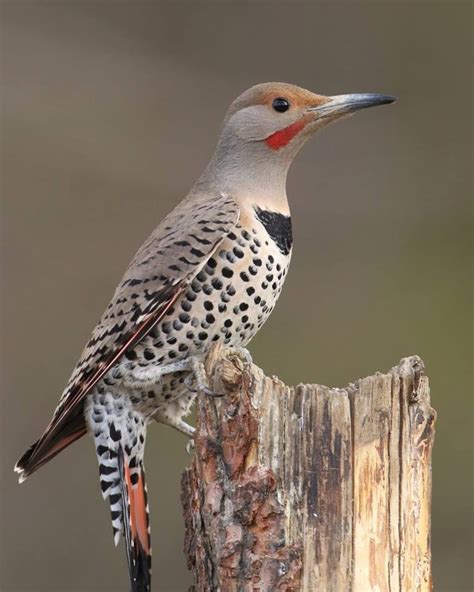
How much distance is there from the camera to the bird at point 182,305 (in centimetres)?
368

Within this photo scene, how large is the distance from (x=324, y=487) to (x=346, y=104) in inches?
58.1

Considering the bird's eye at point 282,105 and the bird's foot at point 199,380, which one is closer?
the bird's foot at point 199,380

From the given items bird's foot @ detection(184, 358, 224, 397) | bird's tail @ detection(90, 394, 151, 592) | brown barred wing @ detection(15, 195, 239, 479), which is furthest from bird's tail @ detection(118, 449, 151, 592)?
bird's foot @ detection(184, 358, 224, 397)

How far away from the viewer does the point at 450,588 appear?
6.19 metres

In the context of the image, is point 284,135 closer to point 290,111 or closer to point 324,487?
point 290,111

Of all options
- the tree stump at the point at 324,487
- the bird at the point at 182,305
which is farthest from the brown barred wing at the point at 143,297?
the tree stump at the point at 324,487

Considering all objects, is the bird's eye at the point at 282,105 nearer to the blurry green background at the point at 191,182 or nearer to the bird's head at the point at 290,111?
the bird's head at the point at 290,111

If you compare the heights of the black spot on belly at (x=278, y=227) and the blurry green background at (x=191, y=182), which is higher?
the blurry green background at (x=191, y=182)

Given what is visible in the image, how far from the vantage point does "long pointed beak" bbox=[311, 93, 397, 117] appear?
401 cm

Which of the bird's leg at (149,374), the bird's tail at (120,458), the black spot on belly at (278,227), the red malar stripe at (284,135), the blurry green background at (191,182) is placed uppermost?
the blurry green background at (191,182)

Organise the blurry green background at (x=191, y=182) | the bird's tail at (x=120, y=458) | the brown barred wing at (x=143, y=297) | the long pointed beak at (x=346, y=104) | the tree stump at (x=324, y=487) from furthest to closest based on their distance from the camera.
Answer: the blurry green background at (x=191, y=182), the long pointed beak at (x=346, y=104), the bird's tail at (x=120, y=458), the brown barred wing at (x=143, y=297), the tree stump at (x=324, y=487)

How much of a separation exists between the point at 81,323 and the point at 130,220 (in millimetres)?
642

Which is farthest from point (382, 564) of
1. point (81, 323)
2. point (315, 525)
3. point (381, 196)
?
point (381, 196)

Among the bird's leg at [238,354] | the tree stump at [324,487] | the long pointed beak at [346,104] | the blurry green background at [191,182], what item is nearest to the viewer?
the tree stump at [324,487]
